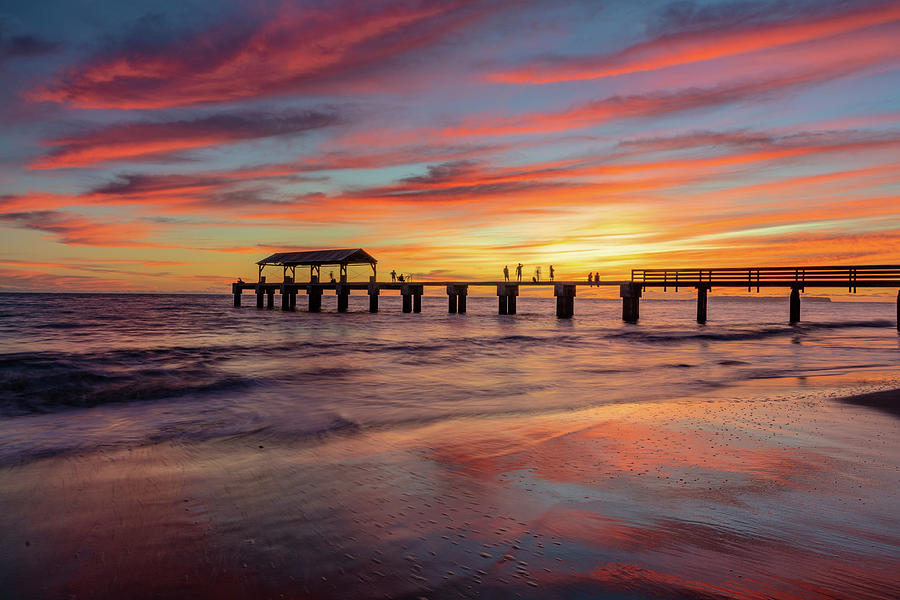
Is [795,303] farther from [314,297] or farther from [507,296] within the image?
[314,297]

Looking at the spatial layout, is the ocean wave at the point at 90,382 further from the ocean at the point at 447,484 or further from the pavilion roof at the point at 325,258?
the pavilion roof at the point at 325,258

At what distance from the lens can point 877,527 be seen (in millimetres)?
4176

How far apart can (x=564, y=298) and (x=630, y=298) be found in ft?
19.8

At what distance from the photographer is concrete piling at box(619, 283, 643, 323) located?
1722 inches

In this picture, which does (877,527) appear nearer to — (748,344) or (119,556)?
(119,556)

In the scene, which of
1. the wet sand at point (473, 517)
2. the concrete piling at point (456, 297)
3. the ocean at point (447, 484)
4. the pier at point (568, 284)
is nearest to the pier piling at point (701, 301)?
the pier at point (568, 284)

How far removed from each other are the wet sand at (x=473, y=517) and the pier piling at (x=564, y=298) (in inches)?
1573

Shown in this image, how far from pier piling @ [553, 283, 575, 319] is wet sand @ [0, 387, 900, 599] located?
39.9m

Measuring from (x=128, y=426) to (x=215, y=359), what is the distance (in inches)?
462

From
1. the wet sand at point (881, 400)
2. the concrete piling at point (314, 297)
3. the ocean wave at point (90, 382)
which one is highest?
the concrete piling at point (314, 297)


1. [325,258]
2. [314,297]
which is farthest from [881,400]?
[314,297]

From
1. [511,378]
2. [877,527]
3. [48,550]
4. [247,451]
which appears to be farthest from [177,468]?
[511,378]

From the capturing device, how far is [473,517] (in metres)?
4.54

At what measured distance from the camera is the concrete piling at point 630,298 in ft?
144
